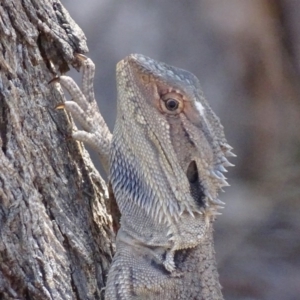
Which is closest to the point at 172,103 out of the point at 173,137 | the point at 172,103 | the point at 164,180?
the point at 172,103

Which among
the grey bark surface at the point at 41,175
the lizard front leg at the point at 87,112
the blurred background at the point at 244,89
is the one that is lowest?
the grey bark surface at the point at 41,175

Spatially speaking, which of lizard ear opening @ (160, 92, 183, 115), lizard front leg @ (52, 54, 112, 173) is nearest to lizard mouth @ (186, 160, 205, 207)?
lizard ear opening @ (160, 92, 183, 115)

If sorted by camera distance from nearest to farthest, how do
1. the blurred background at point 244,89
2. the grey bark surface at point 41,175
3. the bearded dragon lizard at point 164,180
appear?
the grey bark surface at point 41,175 → the bearded dragon lizard at point 164,180 → the blurred background at point 244,89

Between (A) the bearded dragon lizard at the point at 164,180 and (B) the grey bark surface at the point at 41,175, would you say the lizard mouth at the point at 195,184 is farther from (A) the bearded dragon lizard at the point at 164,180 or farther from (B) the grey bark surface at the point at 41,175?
(B) the grey bark surface at the point at 41,175

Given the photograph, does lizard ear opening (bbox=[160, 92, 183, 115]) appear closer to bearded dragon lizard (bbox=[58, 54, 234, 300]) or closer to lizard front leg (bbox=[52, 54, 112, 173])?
bearded dragon lizard (bbox=[58, 54, 234, 300])

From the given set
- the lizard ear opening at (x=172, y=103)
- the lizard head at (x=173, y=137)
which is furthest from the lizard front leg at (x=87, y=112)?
the lizard ear opening at (x=172, y=103)

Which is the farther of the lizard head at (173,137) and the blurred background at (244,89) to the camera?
the blurred background at (244,89)

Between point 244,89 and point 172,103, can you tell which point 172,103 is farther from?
point 244,89
